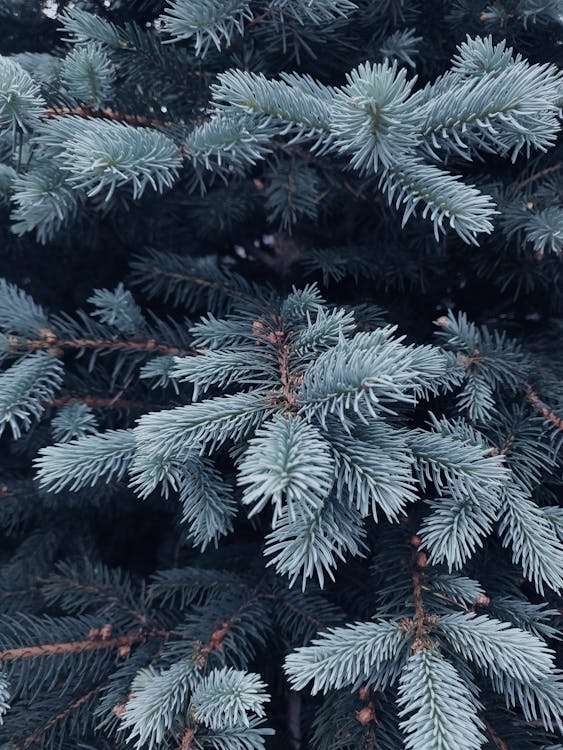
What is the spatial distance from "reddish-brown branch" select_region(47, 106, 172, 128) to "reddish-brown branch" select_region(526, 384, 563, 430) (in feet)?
1.95

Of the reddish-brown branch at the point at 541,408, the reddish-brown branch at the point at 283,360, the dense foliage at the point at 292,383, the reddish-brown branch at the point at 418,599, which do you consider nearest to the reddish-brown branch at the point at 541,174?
the dense foliage at the point at 292,383

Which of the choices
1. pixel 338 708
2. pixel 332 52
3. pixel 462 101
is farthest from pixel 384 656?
pixel 332 52

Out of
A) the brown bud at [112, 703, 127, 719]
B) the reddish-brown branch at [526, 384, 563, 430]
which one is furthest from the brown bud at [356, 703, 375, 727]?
the reddish-brown branch at [526, 384, 563, 430]

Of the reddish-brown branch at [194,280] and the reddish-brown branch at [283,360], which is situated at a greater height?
the reddish-brown branch at [283,360]

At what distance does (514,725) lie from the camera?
26.7 inches

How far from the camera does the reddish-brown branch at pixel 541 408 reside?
740 mm

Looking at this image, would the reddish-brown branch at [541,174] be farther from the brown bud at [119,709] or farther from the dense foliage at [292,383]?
the brown bud at [119,709]

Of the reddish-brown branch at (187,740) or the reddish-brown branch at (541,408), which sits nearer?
the reddish-brown branch at (187,740)

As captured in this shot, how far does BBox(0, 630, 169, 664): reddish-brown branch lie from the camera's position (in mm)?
758

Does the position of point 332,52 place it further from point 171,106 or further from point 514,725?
point 514,725

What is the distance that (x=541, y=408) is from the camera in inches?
29.9

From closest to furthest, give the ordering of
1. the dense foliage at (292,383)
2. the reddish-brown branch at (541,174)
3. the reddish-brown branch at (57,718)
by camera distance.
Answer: the dense foliage at (292,383)
the reddish-brown branch at (57,718)
the reddish-brown branch at (541,174)

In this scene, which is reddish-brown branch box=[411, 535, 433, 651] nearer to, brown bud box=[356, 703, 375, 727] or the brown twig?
the brown twig

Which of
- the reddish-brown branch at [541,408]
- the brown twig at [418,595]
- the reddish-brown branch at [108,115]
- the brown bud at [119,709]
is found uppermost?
the reddish-brown branch at [108,115]
